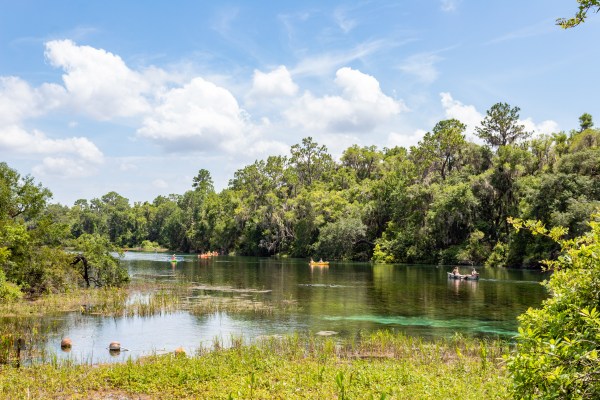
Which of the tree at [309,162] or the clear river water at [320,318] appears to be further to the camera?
the tree at [309,162]

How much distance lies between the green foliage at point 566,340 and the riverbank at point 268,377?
4826 millimetres

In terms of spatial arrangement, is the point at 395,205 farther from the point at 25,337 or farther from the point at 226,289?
the point at 25,337

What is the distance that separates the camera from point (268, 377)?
13281 mm

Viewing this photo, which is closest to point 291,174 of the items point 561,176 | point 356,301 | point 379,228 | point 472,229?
point 379,228

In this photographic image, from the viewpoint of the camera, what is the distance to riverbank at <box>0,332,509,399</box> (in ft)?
38.4

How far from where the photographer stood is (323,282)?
4869cm

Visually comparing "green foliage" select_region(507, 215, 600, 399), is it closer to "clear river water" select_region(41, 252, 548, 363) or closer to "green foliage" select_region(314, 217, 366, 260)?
"clear river water" select_region(41, 252, 548, 363)

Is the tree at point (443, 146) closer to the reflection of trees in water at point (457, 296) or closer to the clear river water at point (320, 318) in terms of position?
the reflection of trees in water at point (457, 296)

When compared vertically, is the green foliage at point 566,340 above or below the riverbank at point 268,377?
above

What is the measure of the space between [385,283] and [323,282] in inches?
241

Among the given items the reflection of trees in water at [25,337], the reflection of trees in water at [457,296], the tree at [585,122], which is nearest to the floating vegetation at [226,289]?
the reflection of trees in water at [457,296]

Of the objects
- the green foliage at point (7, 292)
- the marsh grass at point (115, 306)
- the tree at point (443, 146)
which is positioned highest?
the tree at point (443, 146)

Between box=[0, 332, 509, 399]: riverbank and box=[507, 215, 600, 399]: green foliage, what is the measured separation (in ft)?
15.8

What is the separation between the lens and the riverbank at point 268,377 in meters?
11.7
